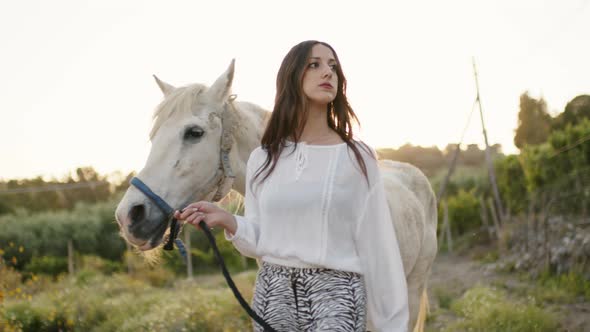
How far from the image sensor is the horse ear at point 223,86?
2.36 metres

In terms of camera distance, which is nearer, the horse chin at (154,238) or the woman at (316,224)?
the woman at (316,224)

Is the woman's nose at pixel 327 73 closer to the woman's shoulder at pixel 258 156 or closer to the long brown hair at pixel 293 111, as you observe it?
the long brown hair at pixel 293 111

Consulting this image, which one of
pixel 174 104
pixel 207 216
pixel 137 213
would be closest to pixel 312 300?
pixel 207 216

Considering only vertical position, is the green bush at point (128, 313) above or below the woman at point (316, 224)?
below

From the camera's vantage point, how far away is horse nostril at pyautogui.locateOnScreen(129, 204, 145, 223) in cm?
201

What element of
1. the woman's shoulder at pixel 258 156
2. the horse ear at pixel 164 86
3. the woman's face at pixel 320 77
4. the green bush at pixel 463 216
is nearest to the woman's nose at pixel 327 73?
the woman's face at pixel 320 77

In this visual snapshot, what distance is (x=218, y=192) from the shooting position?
2.34 metres

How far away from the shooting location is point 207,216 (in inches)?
66.9

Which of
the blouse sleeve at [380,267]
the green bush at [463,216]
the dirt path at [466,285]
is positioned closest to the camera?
the blouse sleeve at [380,267]

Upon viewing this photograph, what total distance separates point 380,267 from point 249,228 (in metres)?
0.47

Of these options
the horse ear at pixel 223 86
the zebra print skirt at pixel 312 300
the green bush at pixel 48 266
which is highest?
the horse ear at pixel 223 86

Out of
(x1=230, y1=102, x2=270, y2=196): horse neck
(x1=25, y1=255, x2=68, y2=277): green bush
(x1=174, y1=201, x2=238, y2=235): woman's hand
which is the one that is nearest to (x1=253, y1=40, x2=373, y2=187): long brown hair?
(x1=174, y1=201, x2=238, y2=235): woman's hand

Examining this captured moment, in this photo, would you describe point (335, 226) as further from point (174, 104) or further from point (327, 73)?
point (174, 104)

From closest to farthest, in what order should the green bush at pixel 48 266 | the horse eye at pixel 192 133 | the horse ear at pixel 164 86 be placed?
the horse eye at pixel 192 133 → the horse ear at pixel 164 86 → the green bush at pixel 48 266
